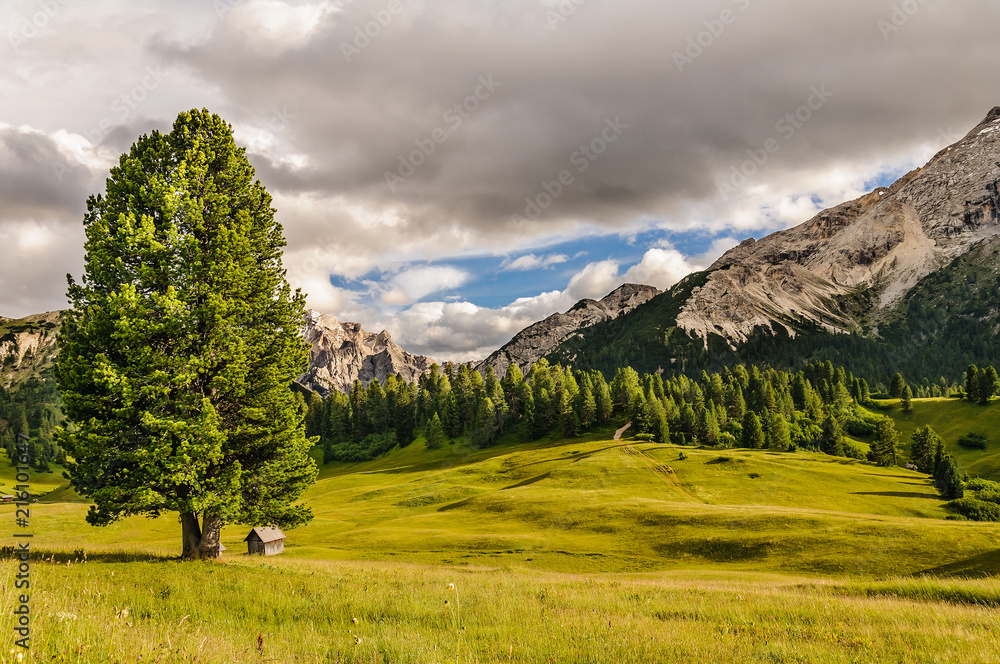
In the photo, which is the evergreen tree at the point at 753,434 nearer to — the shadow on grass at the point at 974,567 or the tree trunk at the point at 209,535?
the shadow on grass at the point at 974,567

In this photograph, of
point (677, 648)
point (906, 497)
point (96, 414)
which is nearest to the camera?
point (677, 648)

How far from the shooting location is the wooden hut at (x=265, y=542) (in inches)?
2278

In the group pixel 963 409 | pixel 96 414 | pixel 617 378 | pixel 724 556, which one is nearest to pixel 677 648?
pixel 96 414

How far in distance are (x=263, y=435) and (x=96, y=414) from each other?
229 inches

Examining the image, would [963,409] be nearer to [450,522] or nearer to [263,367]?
[450,522]

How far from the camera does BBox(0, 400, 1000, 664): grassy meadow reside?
10.3m

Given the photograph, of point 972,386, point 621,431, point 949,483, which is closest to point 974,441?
point 972,386

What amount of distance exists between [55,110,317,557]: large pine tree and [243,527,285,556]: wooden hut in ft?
137

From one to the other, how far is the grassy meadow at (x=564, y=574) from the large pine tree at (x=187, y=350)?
2.88 metres

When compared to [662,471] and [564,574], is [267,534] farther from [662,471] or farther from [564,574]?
[662,471]

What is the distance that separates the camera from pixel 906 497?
3238 inches

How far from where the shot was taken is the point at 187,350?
66.9ft

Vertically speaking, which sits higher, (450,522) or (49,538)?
(49,538)

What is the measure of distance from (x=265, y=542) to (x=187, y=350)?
151ft
